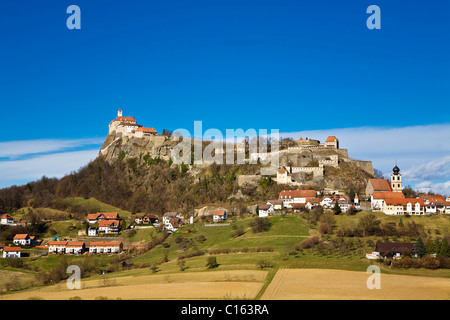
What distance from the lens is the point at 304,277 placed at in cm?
5097

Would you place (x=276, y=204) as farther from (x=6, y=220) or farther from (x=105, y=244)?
(x=6, y=220)

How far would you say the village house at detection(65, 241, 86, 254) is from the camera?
87.2 meters

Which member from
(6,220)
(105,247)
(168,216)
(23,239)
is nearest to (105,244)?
(105,247)

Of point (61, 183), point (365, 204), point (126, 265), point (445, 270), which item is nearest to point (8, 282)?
point (126, 265)

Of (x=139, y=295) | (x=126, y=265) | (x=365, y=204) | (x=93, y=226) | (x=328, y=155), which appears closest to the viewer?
(x=139, y=295)

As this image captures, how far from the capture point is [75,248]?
3452 inches

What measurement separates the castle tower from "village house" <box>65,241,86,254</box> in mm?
61564

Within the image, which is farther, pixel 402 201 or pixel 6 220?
pixel 6 220

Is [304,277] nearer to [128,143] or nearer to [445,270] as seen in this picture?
[445,270]

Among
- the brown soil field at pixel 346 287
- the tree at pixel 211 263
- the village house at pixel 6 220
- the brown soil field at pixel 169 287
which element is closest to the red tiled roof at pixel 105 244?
the brown soil field at pixel 169 287

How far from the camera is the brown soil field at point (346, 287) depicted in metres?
41.7

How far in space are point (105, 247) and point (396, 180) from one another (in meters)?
58.5
